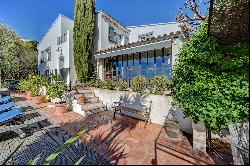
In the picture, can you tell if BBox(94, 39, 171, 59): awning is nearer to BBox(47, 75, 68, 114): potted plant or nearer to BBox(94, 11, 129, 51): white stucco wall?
BBox(94, 11, 129, 51): white stucco wall

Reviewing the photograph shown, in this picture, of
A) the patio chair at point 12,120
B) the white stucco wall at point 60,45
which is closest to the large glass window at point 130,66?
the white stucco wall at point 60,45

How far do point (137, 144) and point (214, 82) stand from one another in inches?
162

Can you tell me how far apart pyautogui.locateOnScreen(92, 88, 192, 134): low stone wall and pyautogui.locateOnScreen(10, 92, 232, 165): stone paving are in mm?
630

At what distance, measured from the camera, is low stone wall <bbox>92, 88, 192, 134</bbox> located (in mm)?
9695

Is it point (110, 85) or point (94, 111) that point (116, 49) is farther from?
point (94, 111)

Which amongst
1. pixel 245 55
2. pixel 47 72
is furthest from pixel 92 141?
pixel 47 72

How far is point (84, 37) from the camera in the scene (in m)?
19.4

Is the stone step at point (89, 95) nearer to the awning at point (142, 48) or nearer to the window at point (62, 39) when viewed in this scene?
the awning at point (142, 48)

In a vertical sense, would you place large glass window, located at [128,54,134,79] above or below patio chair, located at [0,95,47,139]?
above

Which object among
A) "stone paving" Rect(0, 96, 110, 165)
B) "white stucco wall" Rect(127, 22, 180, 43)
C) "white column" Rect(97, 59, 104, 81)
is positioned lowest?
"stone paving" Rect(0, 96, 110, 165)

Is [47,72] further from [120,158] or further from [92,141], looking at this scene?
[120,158]

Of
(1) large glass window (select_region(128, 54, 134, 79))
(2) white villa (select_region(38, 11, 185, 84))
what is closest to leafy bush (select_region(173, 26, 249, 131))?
(2) white villa (select_region(38, 11, 185, 84))

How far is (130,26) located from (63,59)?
1339 centimetres

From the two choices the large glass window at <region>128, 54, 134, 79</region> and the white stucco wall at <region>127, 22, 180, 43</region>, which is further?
the white stucco wall at <region>127, 22, 180, 43</region>
